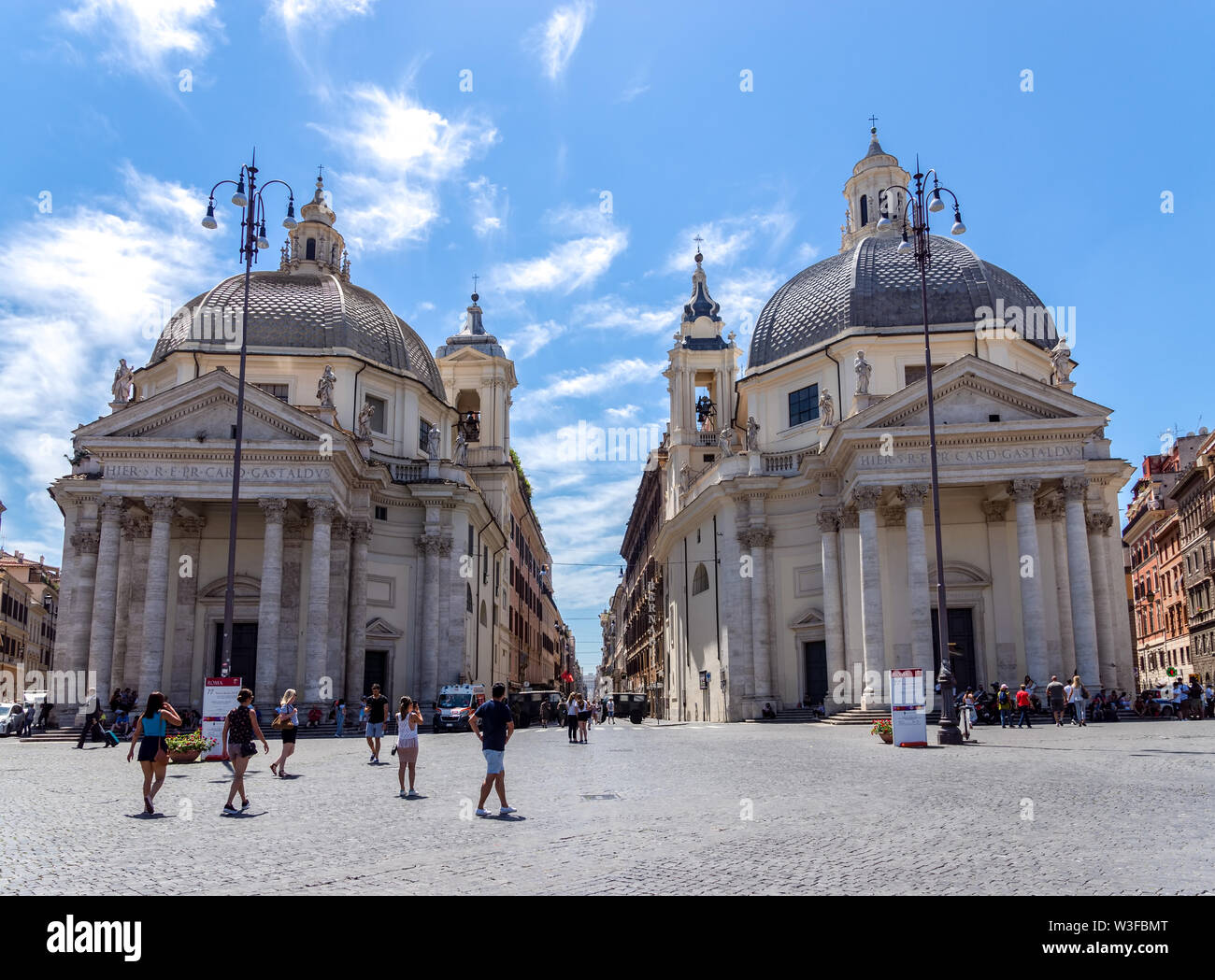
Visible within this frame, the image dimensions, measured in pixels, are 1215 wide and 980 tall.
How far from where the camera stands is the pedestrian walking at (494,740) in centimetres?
1220

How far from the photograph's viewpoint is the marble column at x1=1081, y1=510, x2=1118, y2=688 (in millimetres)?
37094

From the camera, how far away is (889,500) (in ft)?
123

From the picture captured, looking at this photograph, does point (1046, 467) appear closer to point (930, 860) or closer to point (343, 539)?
point (343, 539)

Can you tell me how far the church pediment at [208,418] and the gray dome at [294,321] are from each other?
775 cm

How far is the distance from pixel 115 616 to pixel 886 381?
31177 millimetres

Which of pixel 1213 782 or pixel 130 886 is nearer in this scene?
pixel 130 886

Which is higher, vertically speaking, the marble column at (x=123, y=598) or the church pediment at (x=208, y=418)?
the church pediment at (x=208, y=418)

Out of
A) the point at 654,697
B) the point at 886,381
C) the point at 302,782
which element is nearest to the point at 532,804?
the point at 302,782

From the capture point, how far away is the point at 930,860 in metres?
8.45

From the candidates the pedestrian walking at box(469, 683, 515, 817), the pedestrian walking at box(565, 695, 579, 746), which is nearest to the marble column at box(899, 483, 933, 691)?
the pedestrian walking at box(565, 695, 579, 746)

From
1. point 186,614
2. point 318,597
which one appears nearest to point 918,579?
point 318,597

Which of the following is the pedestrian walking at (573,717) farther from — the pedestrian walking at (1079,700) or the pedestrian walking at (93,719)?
the pedestrian walking at (1079,700)

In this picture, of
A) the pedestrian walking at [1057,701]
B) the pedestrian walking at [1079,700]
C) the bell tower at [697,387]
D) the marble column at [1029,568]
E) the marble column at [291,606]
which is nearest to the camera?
the pedestrian walking at [1079,700]

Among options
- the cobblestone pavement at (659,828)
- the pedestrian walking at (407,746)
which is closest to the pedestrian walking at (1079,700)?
the cobblestone pavement at (659,828)
